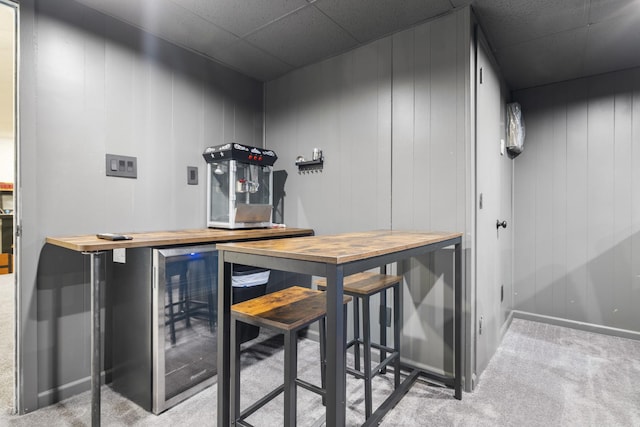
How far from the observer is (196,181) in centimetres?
265

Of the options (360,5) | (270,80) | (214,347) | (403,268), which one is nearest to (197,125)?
(270,80)

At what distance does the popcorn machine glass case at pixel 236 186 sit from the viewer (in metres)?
2.53

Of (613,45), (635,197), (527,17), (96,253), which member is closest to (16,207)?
(96,253)

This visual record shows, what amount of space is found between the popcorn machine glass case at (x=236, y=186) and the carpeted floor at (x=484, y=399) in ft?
3.46

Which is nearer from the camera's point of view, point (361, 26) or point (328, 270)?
point (328, 270)

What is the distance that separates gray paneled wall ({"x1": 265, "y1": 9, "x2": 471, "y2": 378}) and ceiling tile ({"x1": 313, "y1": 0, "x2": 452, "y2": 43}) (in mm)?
101

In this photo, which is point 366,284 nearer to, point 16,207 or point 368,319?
point 368,319

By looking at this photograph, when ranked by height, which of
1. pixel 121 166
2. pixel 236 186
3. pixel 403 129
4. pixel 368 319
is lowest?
pixel 368 319

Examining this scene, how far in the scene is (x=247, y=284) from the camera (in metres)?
2.48

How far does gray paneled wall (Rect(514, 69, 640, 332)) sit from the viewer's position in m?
2.88

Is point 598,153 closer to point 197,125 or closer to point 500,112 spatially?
point 500,112

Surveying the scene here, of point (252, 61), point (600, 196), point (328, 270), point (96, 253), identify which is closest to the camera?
point (328, 270)

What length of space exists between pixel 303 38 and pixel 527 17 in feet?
4.94

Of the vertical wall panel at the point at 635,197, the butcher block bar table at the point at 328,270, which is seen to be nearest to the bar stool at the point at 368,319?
the butcher block bar table at the point at 328,270
